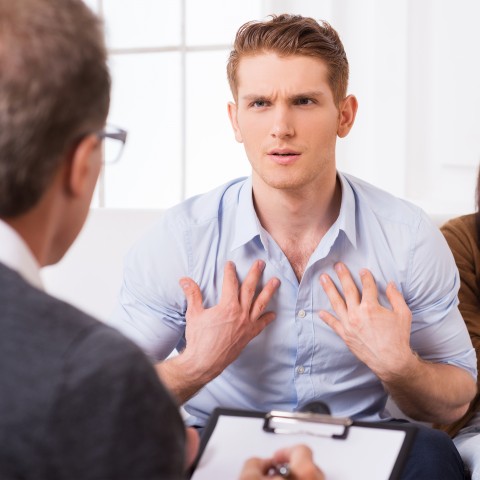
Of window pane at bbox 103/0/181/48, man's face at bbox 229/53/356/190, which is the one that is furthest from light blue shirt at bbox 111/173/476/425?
window pane at bbox 103/0/181/48

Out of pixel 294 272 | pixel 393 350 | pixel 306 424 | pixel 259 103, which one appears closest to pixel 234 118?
pixel 259 103

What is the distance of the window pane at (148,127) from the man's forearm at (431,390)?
3.82 feet

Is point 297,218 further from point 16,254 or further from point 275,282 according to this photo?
point 16,254

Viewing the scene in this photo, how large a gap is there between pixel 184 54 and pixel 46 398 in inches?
82.1

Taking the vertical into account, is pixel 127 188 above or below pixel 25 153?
below

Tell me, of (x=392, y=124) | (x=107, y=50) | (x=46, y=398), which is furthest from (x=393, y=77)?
(x=46, y=398)

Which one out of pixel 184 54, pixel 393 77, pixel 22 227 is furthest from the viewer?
pixel 184 54

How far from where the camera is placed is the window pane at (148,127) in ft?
9.04

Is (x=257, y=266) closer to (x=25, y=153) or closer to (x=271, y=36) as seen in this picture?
(x=271, y=36)

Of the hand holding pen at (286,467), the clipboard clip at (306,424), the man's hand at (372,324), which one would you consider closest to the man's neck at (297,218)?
the man's hand at (372,324)

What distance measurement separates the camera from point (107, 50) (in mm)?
899

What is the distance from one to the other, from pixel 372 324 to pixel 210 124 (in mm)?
1145

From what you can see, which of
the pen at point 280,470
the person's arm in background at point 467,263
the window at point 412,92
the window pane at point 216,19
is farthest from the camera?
the window pane at point 216,19

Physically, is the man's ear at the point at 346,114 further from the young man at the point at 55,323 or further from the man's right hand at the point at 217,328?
the young man at the point at 55,323
